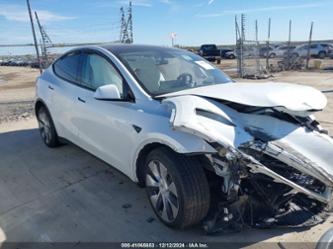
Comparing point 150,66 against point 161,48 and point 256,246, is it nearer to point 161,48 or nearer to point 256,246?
point 161,48

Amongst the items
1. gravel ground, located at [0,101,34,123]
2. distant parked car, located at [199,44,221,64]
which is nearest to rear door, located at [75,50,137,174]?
gravel ground, located at [0,101,34,123]

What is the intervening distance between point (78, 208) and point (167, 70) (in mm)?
1800

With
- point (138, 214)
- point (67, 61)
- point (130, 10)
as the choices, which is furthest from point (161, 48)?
point (130, 10)

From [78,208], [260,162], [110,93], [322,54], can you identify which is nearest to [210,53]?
[322,54]

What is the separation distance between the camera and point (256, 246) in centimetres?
282

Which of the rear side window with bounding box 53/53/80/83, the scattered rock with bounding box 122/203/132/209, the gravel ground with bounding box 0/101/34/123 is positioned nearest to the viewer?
the scattered rock with bounding box 122/203/132/209

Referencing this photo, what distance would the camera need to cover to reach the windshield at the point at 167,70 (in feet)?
11.9

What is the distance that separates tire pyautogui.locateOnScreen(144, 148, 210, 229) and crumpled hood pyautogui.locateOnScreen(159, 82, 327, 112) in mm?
667

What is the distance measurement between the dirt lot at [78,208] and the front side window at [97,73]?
45.6 inches

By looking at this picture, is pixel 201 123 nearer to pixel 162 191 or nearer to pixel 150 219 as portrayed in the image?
pixel 162 191

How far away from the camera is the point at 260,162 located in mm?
2617

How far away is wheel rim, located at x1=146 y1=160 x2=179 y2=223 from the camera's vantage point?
9.64ft

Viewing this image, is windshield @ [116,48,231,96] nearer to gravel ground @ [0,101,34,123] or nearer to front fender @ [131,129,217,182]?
front fender @ [131,129,217,182]

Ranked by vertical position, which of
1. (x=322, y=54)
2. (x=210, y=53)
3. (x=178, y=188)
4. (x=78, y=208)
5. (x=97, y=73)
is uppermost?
(x=97, y=73)
